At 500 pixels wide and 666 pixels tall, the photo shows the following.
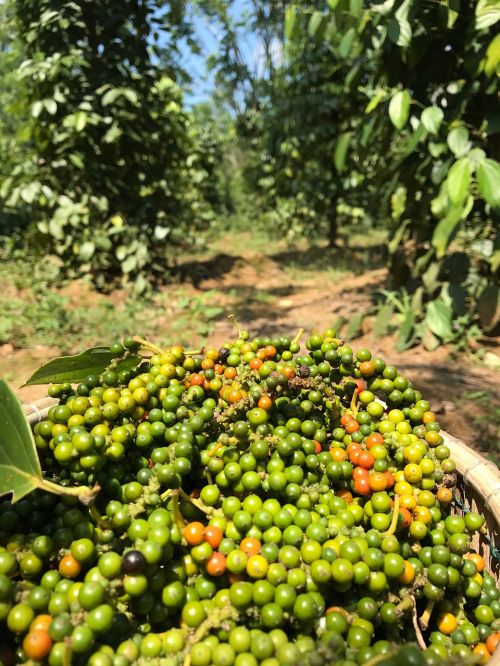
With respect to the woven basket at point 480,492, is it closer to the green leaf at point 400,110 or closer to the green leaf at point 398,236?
the green leaf at point 400,110

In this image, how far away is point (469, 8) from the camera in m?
3.27

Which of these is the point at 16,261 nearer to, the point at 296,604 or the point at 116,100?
the point at 116,100

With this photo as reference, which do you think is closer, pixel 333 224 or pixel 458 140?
pixel 458 140

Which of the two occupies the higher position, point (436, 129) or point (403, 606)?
point (436, 129)

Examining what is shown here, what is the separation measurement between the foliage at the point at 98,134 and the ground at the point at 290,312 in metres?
0.77

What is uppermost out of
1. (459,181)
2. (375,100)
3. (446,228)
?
(375,100)

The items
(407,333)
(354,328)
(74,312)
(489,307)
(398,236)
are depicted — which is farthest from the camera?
(74,312)

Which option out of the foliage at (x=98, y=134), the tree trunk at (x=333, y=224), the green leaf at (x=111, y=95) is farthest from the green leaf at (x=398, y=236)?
the tree trunk at (x=333, y=224)

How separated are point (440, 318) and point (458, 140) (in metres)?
1.58

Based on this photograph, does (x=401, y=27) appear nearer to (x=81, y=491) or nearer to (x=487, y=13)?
(x=487, y=13)

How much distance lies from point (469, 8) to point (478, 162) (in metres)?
1.23

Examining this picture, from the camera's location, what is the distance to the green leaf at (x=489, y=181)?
2.82 meters

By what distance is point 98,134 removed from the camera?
613cm

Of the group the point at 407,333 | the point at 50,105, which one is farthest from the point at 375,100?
the point at 50,105
